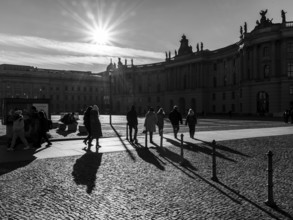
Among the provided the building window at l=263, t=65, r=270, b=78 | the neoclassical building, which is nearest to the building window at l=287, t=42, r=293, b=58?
the neoclassical building

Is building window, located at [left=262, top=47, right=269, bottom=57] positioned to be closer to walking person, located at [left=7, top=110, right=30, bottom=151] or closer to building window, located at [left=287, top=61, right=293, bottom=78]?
building window, located at [left=287, top=61, right=293, bottom=78]

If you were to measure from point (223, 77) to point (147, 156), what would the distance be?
7216 cm

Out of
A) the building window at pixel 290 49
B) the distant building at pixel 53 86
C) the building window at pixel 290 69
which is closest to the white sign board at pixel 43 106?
the building window at pixel 290 69

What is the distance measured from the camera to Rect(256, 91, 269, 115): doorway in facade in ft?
198

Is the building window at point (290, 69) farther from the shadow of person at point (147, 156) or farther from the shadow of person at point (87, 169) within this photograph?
the shadow of person at point (87, 169)

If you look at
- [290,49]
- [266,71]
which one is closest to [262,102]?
[266,71]

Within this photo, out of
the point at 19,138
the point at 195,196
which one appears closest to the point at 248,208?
the point at 195,196

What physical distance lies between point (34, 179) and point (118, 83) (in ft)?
371

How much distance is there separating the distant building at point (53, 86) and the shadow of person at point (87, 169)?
98936mm

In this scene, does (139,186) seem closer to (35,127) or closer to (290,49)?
(35,127)

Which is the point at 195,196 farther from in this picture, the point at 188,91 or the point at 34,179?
the point at 188,91

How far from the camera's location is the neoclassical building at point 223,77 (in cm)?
5859

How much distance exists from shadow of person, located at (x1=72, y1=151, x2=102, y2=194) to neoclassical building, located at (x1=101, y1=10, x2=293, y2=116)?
25280 mm

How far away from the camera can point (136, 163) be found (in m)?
11.1
